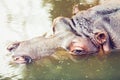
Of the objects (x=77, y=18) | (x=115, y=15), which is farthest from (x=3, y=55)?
(x=115, y=15)

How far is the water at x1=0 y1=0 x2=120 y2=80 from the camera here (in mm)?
4141

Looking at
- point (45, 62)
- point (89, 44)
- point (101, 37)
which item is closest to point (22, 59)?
point (45, 62)

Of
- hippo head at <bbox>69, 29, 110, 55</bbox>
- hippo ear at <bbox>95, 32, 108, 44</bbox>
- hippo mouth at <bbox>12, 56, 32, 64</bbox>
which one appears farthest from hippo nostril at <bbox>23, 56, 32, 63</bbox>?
hippo ear at <bbox>95, 32, 108, 44</bbox>

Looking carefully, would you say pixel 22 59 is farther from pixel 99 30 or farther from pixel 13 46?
pixel 99 30

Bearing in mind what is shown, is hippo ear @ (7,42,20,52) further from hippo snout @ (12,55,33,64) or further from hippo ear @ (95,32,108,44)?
hippo ear @ (95,32,108,44)

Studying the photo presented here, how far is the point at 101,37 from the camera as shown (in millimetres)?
4559

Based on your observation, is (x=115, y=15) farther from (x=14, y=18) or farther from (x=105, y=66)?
(x=14, y=18)

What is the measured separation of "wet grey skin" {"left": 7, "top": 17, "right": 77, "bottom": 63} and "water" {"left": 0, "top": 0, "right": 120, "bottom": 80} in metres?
0.07

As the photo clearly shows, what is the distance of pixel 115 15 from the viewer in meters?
4.70

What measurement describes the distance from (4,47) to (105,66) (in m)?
1.30

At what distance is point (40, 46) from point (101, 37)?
0.75m

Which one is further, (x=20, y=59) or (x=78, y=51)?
(x=78, y=51)

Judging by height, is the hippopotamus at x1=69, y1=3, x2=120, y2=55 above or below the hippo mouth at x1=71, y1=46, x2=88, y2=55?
above

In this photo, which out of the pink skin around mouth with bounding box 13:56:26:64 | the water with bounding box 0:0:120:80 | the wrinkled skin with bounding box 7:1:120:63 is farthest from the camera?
the wrinkled skin with bounding box 7:1:120:63
